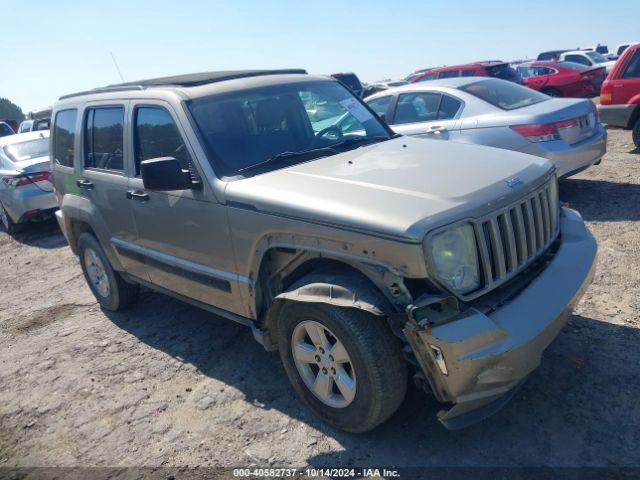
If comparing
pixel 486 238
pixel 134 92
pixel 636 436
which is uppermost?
pixel 134 92

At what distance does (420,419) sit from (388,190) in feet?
4.56

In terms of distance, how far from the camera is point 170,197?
3701mm

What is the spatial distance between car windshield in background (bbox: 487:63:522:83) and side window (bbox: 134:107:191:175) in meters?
12.2

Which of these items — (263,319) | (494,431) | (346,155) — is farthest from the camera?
(346,155)

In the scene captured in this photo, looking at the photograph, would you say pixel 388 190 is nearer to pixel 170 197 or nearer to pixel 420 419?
pixel 420 419

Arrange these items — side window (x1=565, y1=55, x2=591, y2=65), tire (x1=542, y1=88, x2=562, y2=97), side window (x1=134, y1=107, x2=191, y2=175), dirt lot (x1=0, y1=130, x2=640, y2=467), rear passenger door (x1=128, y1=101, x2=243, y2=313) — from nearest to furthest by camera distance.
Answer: dirt lot (x1=0, y1=130, x2=640, y2=467)
rear passenger door (x1=128, y1=101, x2=243, y2=313)
side window (x1=134, y1=107, x2=191, y2=175)
tire (x1=542, y1=88, x2=562, y2=97)
side window (x1=565, y1=55, x2=591, y2=65)

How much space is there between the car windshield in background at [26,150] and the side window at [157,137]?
20.5 feet

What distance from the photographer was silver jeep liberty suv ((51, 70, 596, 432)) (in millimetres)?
2537

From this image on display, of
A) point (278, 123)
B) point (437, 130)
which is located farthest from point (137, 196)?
point (437, 130)

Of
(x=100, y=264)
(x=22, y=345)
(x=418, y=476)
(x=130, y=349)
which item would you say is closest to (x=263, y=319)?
(x=418, y=476)

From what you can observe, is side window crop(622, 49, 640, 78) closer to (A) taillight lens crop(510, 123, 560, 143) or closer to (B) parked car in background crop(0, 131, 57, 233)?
(A) taillight lens crop(510, 123, 560, 143)

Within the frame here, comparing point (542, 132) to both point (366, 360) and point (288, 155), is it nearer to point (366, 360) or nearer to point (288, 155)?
point (288, 155)

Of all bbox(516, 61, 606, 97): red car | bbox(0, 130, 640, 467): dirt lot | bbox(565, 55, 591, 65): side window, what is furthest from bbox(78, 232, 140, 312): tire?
bbox(565, 55, 591, 65): side window

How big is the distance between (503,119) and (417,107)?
126cm
